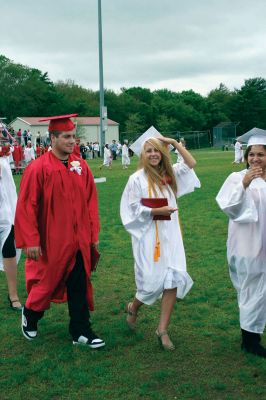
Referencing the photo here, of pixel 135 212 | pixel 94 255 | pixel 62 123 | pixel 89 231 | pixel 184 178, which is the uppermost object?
pixel 62 123

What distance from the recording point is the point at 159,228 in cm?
519

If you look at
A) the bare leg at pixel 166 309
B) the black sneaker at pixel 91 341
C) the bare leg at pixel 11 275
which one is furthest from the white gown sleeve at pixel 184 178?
the bare leg at pixel 11 275

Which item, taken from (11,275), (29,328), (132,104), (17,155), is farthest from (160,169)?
(132,104)

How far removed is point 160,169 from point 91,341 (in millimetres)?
1751

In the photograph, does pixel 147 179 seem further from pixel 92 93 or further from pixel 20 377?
pixel 92 93

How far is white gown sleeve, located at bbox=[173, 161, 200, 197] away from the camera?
5398 mm

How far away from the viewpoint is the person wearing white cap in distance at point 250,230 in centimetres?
448

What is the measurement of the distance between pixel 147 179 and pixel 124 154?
97.3 feet

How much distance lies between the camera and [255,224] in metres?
4.62

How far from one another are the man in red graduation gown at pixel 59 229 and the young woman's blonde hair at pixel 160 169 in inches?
22.9

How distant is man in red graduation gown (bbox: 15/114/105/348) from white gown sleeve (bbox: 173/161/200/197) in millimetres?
880

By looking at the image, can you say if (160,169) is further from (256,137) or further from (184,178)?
(256,137)

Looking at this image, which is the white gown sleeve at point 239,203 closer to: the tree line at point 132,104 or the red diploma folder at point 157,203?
the red diploma folder at point 157,203

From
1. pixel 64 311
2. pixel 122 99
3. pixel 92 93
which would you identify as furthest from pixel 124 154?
pixel 92 93
